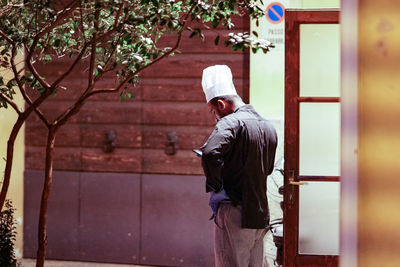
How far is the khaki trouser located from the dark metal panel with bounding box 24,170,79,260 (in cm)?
355

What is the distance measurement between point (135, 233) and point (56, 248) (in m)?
0.96

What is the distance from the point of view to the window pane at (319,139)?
4.80 meters

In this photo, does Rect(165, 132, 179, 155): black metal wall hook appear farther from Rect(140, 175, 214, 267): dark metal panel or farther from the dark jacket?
the dark jacket

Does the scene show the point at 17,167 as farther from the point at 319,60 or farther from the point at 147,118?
the point at 319,60

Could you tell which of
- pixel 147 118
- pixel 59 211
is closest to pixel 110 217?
pixel 59 211

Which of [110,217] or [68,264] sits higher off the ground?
[110,217]

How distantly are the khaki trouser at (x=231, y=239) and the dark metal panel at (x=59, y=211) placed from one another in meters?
3.55

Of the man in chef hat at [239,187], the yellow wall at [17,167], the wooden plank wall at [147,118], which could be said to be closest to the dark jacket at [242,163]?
the man in chef hat at [239,187]

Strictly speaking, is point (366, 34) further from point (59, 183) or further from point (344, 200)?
point (59, 183)

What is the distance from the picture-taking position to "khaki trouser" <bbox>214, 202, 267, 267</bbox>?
397 centimetres

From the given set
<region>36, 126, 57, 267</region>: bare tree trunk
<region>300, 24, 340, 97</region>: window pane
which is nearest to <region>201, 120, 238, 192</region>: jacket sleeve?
<region>36, 126, 57, 267</region>: bare tree trunk

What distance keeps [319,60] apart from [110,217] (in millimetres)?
3350

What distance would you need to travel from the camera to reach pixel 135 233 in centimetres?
712

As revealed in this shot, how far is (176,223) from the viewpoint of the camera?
7023mm
